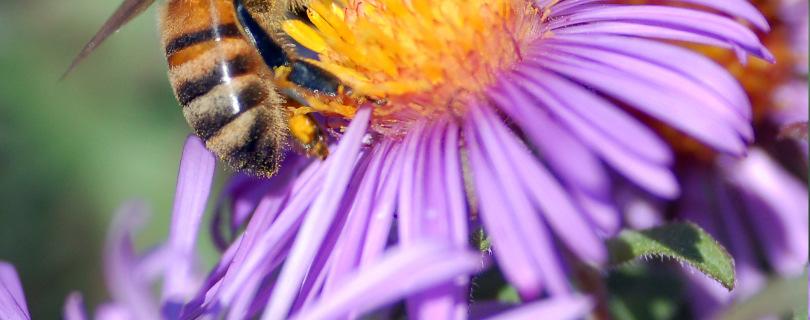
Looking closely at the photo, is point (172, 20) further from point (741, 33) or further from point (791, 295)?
point (791, 295)

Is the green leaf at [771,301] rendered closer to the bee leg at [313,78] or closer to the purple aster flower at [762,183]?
the bee leg at [313,78]

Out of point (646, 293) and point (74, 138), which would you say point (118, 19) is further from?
point (74, 138)

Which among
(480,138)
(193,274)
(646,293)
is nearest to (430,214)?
(480,138)

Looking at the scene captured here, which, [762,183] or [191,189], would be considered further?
[762,183]

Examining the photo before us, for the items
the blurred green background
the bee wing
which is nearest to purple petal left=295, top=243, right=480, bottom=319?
the bee wing

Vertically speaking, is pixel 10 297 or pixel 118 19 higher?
pixel 118 19

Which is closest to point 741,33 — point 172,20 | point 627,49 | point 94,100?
point 627,49

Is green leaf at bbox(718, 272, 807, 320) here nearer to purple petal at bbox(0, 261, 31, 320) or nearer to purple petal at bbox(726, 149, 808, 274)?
purple petal at bbox(0, 261, 31, 320)
